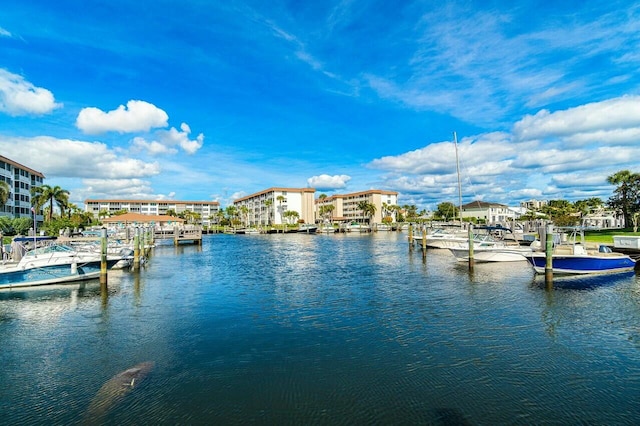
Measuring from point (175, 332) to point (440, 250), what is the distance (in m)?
44.5

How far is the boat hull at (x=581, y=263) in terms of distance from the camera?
88.1 feet

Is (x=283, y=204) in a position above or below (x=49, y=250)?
above

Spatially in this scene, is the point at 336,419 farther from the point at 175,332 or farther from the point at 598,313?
the point at 598,313

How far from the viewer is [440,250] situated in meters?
53.4

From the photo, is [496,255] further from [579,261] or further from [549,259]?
[549,259]

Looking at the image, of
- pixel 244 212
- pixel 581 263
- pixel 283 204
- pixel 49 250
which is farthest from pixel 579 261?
pixel 244 212

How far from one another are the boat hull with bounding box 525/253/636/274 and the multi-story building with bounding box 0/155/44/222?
273ft

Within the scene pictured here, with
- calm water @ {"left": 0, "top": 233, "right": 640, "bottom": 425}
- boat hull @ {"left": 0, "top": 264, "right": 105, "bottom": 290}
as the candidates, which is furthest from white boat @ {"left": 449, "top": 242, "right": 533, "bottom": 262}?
boat hull @ {"left": 0, "top": 264, "right": 105, "bottom": 290}

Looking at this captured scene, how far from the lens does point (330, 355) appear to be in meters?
12.9

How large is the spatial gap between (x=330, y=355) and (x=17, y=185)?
9272 cm

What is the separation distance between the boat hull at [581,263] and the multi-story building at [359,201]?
480 feet

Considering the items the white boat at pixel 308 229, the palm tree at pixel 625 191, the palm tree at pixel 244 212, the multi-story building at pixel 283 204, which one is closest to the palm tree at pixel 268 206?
the multi-story building at pixel 283 204

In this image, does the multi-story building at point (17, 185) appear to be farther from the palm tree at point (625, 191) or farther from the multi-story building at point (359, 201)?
the multi-story building at point (359, 201)

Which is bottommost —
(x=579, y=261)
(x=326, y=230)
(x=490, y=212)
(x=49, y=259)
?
(x=579, y=261)
